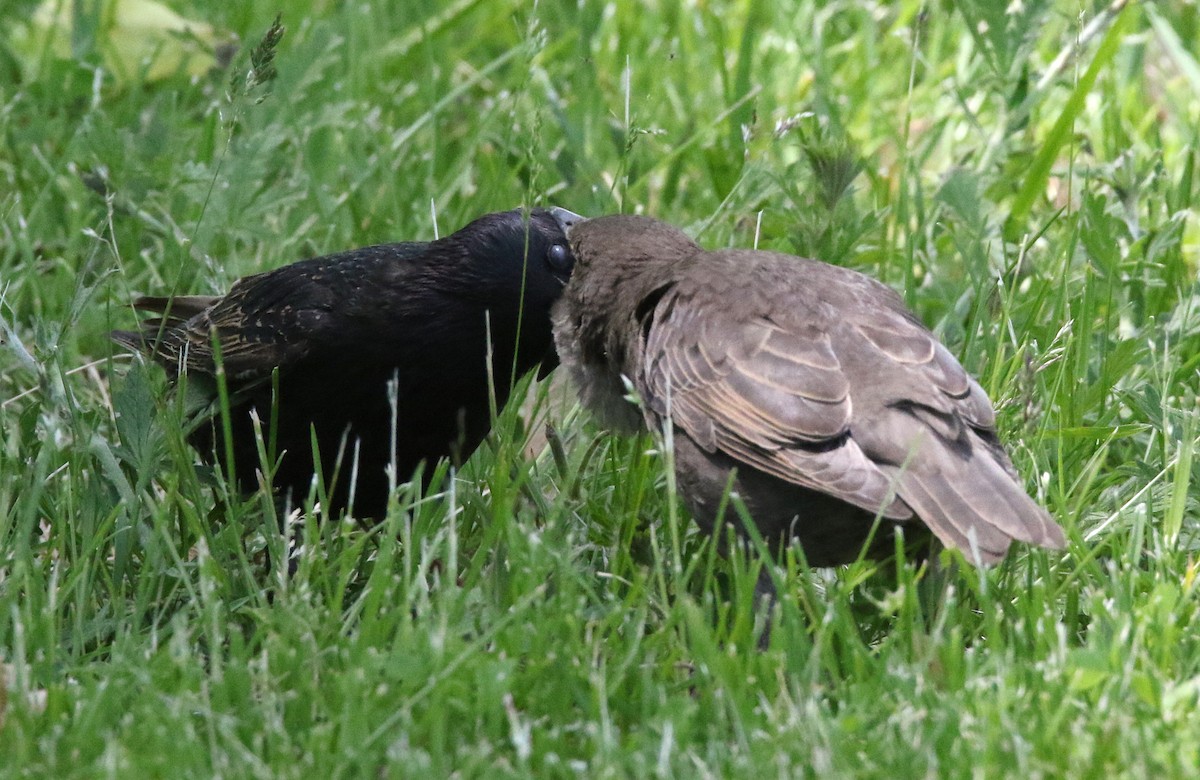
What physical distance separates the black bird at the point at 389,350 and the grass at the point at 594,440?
0.21 meters

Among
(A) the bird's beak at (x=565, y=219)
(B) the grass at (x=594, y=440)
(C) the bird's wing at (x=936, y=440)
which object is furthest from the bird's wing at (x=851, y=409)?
(A) the bird's beak at (x=565, y=219)

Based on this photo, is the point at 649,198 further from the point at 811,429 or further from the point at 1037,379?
the point at 811,429

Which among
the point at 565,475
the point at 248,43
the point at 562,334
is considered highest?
the point at 248,43

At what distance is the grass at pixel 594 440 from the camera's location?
2.98m

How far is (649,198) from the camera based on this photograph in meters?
6.23

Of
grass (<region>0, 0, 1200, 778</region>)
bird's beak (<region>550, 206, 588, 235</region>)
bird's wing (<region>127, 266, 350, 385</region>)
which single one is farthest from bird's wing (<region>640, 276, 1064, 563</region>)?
bird's wing (<region>127, 266, 350, 385</region>)

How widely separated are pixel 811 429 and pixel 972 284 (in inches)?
68.6

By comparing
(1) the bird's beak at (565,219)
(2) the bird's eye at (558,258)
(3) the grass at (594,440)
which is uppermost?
(1) the bird's beak at (565,219)

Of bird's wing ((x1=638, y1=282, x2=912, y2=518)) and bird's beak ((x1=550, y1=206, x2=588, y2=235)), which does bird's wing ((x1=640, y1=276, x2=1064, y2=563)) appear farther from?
bird's beak ((x1=550, y1=206, x2=588, y2=235))

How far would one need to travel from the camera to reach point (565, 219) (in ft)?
15.6

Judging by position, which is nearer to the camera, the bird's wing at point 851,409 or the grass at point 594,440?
the grass at point 594,440

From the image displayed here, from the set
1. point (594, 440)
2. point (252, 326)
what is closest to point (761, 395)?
point (594, 440)

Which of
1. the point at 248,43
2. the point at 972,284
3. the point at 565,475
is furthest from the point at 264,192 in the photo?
the point at 972,284

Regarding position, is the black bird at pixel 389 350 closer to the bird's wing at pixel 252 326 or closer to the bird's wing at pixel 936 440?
the bird's wing at pixel 252 326
